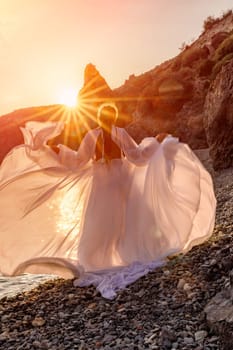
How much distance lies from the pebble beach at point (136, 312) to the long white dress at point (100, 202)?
420 mm

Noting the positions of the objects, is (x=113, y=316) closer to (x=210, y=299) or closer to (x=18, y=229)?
(x=210, y=299)

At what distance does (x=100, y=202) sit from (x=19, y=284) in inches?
73.7

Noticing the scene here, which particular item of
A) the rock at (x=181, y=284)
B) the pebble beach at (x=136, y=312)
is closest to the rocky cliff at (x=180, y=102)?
the pebble beach at (x=136, y=312)

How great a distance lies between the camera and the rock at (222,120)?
16.6 metres

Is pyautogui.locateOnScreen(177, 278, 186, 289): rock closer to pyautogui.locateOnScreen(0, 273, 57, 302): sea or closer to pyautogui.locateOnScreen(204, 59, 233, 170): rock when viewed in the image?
pyautogui.locateOnScreen(0, 273, 57, 302): sea

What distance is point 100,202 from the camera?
6.90 metres

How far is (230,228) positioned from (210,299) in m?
3.12

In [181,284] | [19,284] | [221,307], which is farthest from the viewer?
[19,284]

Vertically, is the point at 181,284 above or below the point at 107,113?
below

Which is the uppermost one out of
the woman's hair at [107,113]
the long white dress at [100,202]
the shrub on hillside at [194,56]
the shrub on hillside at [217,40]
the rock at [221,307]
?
the shrub on hillside at [217,40]

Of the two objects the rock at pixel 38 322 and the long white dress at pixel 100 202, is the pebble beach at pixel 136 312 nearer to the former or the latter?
the rock at pixel 38 322

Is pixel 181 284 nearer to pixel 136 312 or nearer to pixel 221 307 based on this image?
pixel 136 312

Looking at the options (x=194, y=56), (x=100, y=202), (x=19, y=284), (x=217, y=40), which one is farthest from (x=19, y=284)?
(x=217, y=40)

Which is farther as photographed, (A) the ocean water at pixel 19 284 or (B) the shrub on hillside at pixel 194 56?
(B) the shrub on hillside at pixel 194 56
